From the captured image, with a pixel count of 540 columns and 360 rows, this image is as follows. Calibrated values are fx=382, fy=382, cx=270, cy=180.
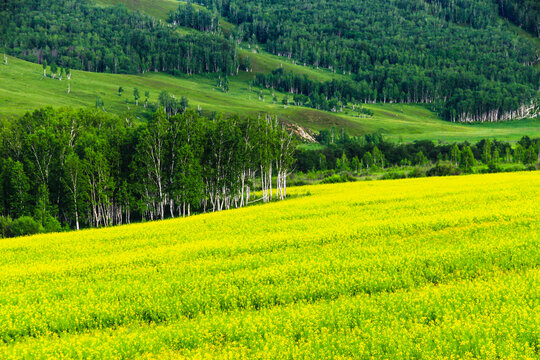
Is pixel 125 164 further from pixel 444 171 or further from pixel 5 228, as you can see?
pixel 444 171

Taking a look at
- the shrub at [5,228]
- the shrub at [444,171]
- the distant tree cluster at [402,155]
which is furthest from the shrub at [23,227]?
the distant tree cluster at [402,155]

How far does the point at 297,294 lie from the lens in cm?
1683

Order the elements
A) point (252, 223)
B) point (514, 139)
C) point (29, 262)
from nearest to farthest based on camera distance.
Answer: point (29, 262), point (252, 223), point (514, 139)

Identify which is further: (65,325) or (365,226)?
(365,226)

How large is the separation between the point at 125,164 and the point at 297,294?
5835cm

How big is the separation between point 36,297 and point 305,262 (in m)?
14.2

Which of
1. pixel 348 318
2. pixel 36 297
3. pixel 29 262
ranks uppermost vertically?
pixel 348 318

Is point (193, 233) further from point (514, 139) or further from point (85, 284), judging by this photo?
point (514, 139)

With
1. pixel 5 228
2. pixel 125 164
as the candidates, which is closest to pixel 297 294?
pixel 5 228

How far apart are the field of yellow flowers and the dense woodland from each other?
29937mm

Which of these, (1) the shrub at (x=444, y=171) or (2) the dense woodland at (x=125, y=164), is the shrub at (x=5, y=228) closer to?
(2) the dense woodland at (x=125, y=164)

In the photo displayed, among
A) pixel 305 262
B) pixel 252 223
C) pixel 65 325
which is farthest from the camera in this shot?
pixel 252 223

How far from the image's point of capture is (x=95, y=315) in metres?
16.6

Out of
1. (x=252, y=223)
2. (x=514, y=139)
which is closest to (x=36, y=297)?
(x=252, y=223)
